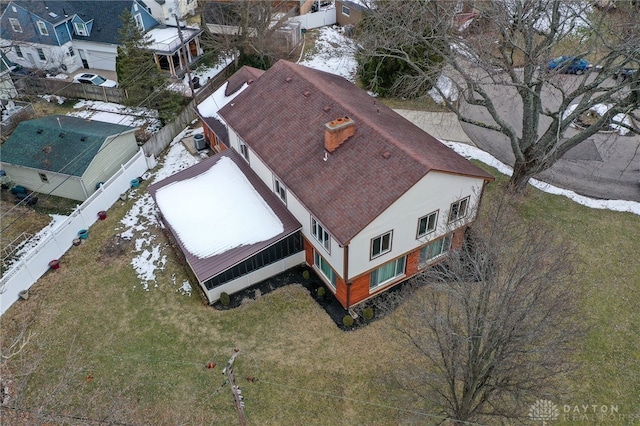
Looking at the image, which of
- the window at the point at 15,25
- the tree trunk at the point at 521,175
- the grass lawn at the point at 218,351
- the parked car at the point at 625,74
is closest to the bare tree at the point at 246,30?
the window at the point at 15,25

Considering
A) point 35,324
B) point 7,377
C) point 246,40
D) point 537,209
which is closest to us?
point 7,377

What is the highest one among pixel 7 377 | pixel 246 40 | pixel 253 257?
pixel 246 40

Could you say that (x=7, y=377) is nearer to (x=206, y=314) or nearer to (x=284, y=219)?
(x=206, y=314)

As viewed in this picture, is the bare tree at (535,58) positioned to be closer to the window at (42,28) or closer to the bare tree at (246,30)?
the bare tree at (246,30)

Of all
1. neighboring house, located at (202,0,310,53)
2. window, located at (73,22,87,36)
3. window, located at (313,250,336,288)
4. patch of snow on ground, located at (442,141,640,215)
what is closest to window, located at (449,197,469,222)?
window, located at (313,250,336,288)

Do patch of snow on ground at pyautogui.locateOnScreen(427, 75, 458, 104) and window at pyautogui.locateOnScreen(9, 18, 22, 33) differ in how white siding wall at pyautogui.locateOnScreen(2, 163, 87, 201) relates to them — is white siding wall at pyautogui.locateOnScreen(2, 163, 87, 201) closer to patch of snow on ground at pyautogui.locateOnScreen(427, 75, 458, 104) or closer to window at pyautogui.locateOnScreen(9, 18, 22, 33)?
window at pyautogui.locateOnScreen(9, 18, 22, 33)

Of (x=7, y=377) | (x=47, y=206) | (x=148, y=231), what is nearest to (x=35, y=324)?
(x=7, y=377)

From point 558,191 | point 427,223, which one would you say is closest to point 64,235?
point 427,223
